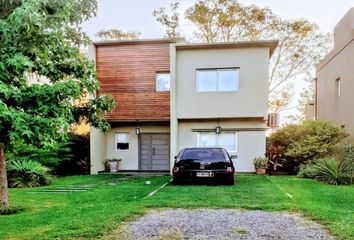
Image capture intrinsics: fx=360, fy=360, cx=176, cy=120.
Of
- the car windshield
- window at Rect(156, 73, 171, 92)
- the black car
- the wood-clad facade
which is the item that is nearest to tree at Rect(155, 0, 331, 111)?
the wood-clad facade

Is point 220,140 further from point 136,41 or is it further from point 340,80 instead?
point 136,41

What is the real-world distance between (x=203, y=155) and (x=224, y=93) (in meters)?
5.64

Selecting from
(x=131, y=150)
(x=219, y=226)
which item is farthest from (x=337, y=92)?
(x=219, y=226)

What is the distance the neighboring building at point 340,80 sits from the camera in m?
15.3

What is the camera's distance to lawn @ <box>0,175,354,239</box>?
6.07 m

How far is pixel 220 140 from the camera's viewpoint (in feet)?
61.0

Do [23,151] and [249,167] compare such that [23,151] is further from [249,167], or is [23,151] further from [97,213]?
[249,167]

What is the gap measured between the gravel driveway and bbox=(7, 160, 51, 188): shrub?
783 centimetres

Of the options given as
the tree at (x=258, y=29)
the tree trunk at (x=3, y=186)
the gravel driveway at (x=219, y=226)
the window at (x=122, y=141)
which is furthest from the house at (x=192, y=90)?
the gravel driveway at (x=219, y=226)

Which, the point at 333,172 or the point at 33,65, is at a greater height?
the point at 33,65

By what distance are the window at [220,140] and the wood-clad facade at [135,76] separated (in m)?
2.27

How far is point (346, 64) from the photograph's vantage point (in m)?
15.9

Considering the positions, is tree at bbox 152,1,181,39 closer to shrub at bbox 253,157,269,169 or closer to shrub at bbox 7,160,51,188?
shrub at bbox 253,157,269,169

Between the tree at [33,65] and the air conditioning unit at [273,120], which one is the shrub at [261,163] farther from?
the tree at [33,65]
